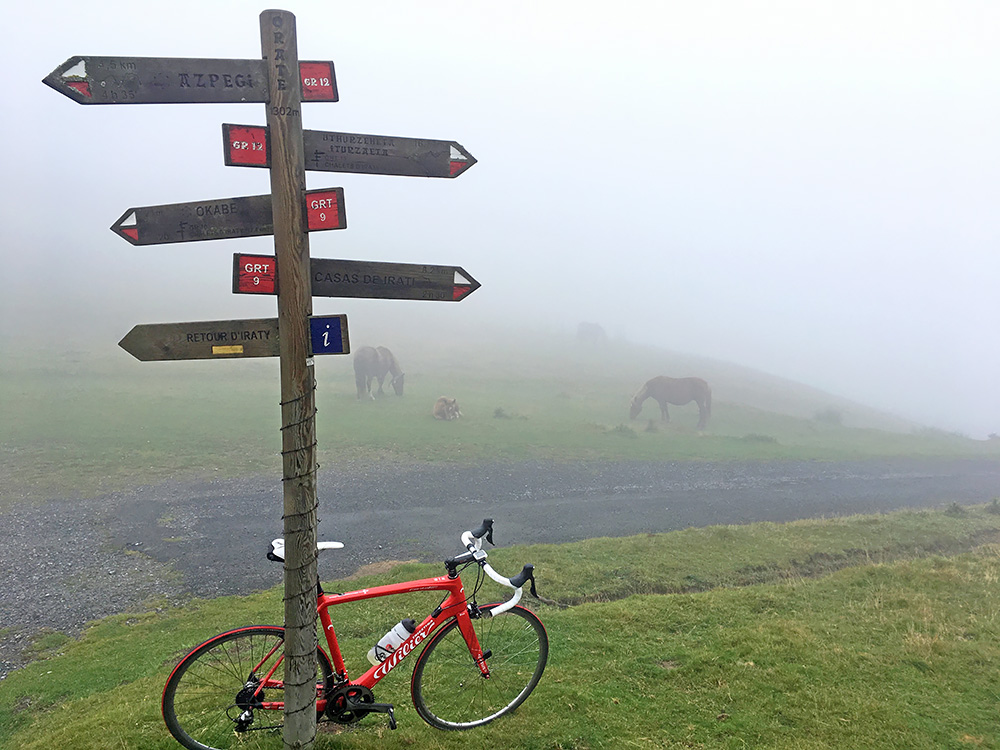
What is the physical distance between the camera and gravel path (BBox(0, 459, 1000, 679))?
1084cm

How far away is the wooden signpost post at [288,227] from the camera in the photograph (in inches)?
142

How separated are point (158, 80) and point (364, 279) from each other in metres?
1.70

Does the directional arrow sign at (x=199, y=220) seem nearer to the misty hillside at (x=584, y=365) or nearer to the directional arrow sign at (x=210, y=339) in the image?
the directional arrow sign at (x=210, y=339)

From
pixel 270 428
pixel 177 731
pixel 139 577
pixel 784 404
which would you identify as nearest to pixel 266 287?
pixel 177 731

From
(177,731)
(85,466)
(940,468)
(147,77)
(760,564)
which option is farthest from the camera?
(940,468)

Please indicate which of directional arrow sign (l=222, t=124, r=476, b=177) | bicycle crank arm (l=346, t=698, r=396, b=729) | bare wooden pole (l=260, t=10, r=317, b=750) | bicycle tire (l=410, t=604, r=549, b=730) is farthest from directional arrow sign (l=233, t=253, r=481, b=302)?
bicycle crank arm (l=346, t=698, r=396, b=729)

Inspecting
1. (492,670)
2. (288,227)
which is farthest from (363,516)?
(288,227)

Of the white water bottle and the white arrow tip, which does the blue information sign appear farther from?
the white water bottle

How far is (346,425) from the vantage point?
27391 millimetres

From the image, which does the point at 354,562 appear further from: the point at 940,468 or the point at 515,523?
the point at 940,468

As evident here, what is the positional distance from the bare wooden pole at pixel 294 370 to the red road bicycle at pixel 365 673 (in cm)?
28

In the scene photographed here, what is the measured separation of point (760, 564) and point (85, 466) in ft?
65.4

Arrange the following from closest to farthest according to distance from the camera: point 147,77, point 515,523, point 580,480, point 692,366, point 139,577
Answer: point 147,77 < point 139,577 < point 515,523 < point 580,480 < point 692,366

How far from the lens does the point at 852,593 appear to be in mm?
9031
